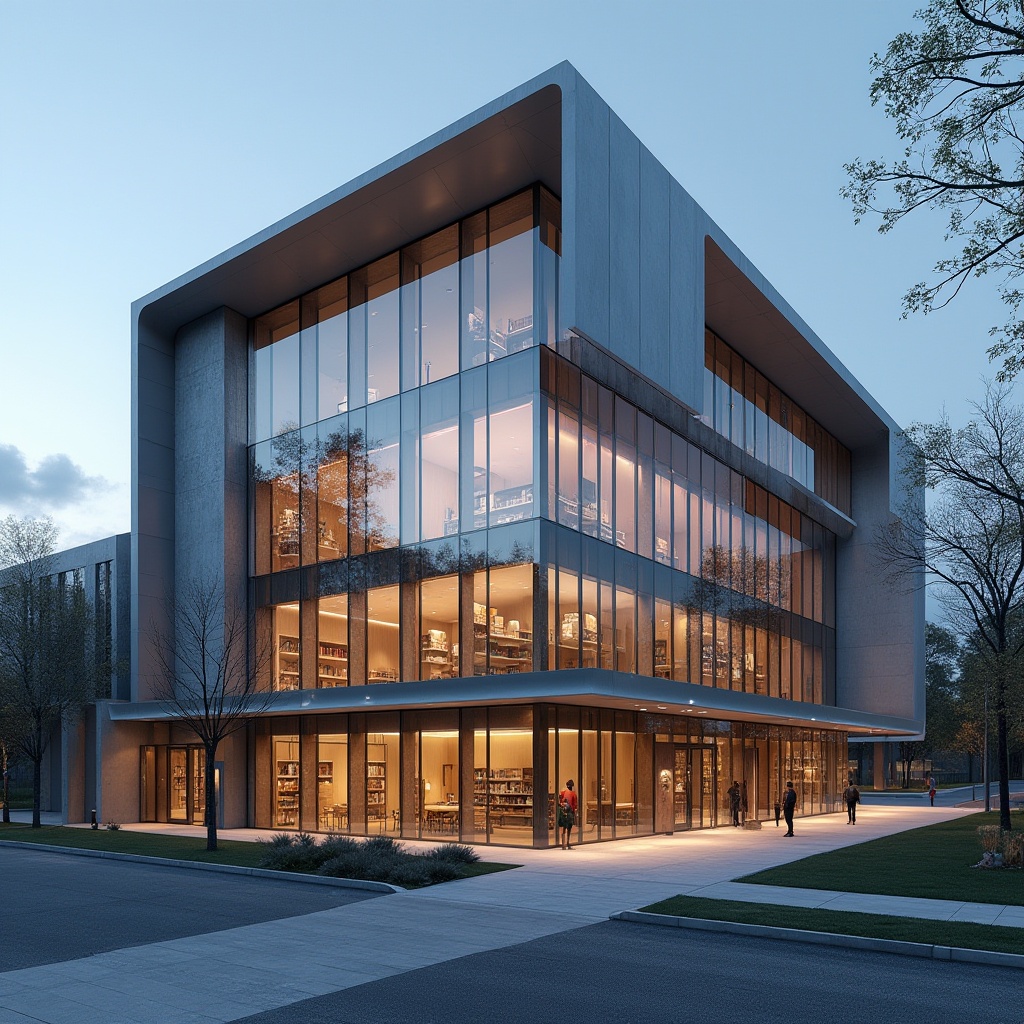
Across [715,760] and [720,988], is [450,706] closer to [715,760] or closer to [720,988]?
[715,760]

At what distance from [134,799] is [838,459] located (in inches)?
1538

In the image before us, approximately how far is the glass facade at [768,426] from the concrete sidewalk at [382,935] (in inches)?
793

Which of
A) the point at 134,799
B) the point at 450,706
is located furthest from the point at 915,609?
the point at 134,799

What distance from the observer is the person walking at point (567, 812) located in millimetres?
28891

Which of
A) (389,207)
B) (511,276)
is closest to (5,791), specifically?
(389,207)

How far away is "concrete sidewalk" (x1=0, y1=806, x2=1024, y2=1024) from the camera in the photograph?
11.9m

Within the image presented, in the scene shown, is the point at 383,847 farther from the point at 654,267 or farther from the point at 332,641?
the point at 654,267

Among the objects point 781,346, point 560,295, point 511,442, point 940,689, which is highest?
point 781,346

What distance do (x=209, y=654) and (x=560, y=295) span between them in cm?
1680

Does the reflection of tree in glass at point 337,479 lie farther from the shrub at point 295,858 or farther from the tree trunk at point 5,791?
the tree trunk at point 5,791

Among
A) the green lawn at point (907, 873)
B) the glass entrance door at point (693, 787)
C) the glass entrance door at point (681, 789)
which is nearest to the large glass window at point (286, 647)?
the glass entrance door at point (681, 789)

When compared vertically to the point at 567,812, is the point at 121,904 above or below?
above

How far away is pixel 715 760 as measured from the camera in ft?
131

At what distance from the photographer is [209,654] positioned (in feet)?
118
